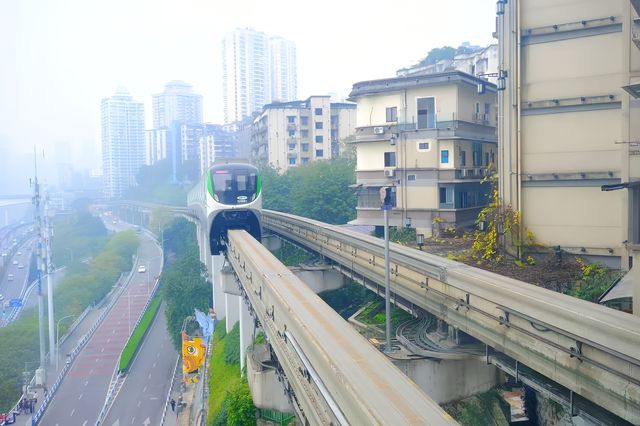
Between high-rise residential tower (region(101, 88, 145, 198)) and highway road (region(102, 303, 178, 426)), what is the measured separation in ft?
291

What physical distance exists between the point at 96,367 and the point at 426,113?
25136 millimetres

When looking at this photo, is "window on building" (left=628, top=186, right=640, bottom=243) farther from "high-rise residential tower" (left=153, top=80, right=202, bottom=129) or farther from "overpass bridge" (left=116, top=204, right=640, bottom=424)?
"high-rise residential tower" (left=153, top=80, right=202, bottom=129)

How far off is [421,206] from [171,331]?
65.6ft

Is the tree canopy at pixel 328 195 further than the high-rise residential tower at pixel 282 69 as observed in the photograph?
No

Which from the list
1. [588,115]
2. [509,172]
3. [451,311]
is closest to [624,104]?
[588,115]

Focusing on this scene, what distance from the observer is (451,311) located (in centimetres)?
902

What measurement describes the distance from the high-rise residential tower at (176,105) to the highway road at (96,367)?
8042cm

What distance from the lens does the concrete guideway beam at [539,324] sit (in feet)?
19.1

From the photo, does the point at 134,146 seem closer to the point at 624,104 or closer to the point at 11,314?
the point at 11,314

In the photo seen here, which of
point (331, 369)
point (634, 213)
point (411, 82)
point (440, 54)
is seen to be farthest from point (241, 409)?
point (440, 54)

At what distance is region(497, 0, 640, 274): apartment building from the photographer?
1245cm

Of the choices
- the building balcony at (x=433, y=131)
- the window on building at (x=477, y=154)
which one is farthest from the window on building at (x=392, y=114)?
the window on building at (x=477, y=154)

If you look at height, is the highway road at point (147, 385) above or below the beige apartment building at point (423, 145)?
below

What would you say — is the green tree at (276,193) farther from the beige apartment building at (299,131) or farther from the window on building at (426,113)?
the window on building at (426,113)
